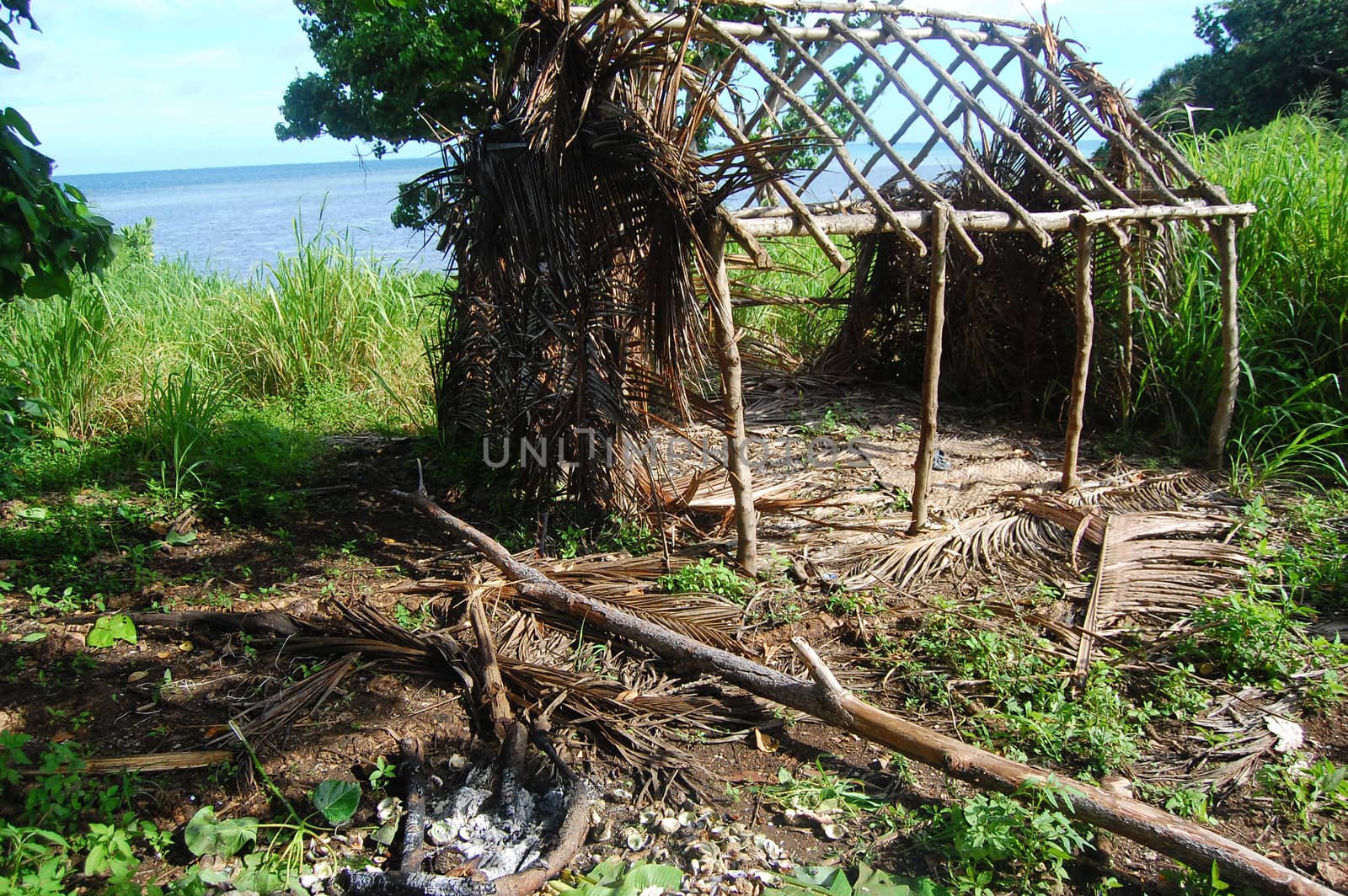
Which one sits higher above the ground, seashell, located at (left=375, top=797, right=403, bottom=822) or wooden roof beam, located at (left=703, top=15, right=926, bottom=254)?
wooden roof beam, located at (left=703, top=15, right=926, bottom=254)

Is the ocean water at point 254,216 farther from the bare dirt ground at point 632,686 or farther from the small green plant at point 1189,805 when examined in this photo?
the small green plant at point 1189,805

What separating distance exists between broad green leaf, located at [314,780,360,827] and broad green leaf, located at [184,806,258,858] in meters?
0.18

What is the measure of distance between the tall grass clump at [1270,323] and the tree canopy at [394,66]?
4.82 m

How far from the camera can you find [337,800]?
102 inches

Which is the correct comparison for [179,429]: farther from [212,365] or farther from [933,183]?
[933,183]

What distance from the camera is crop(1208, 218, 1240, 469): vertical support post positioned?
17.3 feet

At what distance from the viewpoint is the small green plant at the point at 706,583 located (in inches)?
152

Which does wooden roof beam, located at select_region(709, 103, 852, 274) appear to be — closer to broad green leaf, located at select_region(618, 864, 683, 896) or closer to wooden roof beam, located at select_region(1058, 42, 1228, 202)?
broad green leaf, located at select_region(618, 864, 683, 896)

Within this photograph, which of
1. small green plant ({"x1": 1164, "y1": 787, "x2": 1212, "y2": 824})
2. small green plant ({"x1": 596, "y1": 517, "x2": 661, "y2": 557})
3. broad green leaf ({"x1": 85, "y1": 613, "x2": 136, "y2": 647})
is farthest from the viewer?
small green plant ({"x1": 596, "y1": 517, "x2": 661, "y2": 557})

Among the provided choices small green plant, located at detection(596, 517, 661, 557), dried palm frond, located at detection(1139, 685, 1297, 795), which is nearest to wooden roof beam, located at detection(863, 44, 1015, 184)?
small green plant, located at detection(596, 517, 661, 557)

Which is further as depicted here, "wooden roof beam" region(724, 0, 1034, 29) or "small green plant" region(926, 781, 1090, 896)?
"wooden roof beam" region(724, 0, 1034, 29)

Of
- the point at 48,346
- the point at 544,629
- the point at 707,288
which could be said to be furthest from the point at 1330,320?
the point at 48,346

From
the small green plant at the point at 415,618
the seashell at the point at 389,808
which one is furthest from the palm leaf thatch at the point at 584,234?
the seashell at the point at 389,808

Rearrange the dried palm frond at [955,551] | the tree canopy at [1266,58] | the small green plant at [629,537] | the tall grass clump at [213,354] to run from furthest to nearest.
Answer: the tree canopy at [1266,58] → the tall grass clump at [213,354] → the small green plant at [629,537] → the dried palm frond at [955,551]
